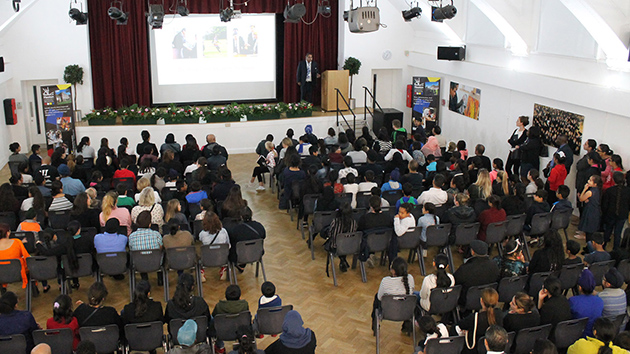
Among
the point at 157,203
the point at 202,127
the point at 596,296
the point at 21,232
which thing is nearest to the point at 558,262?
the point at 596,296

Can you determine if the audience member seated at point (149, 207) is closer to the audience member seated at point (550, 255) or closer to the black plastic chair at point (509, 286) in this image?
the black plastic chair at point (509, 286)

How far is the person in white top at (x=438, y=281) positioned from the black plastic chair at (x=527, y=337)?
3.05 ft

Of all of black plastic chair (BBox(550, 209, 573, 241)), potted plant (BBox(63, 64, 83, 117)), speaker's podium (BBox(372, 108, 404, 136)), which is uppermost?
potted plant (BBox(63, 64, 83, 117))

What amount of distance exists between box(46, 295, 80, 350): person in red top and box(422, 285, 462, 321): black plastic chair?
3540 mm

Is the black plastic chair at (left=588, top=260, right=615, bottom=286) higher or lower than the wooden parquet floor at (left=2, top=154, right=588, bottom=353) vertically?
higher

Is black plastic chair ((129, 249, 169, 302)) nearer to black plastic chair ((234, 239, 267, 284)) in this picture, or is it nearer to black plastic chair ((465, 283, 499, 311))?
black plastic chair ((234, 239, 267, 284))

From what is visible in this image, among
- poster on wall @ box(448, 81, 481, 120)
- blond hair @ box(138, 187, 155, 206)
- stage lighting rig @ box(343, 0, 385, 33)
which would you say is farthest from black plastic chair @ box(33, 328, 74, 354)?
poster on wall @ box(448, 81, 481, 120)

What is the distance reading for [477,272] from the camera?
20.0 ft

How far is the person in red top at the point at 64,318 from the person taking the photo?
5.16m

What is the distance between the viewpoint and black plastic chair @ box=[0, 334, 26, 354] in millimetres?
4957

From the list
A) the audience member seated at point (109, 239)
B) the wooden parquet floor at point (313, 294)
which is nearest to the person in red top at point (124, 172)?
the wooden parquet floor at point (313, 294)

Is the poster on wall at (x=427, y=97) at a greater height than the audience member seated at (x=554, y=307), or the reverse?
the poster on wall at (x=427, y=97)

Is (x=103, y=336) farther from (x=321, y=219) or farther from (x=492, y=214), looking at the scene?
(x=492, y=214)

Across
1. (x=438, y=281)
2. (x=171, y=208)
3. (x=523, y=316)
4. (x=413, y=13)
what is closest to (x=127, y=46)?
(x=413, y=13)
